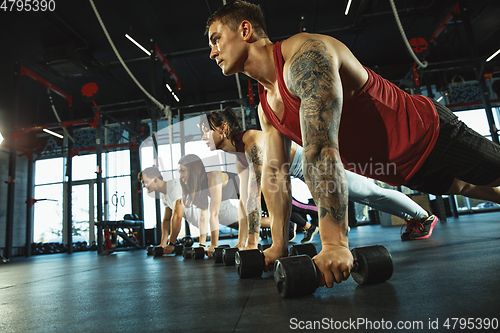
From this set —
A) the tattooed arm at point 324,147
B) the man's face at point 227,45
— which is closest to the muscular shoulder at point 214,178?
the man's face at point 227,45

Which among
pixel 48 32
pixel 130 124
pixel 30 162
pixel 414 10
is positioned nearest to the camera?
pixel 414 10

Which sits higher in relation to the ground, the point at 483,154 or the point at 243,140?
the point at 243,140

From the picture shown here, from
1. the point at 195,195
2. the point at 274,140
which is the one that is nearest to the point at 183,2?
the point at 195,195

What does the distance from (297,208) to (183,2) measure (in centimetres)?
404

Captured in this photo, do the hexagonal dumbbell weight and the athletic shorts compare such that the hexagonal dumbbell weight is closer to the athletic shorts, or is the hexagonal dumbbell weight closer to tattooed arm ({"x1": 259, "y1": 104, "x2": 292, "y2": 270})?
tattooed arm ({"x1": 259, "y1": 104, "x2": 292, "y2": 270})

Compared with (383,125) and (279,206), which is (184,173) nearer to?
(279,206)

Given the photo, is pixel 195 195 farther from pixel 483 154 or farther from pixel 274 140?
pixel 483 154

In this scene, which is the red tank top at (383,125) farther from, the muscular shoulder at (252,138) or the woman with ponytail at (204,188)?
the woman with ponytail at (204,188)

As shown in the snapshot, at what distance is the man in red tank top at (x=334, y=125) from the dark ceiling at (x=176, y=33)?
434cm

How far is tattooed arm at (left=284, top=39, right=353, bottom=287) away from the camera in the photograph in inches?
28.9

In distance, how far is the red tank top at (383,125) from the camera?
1.02 meters

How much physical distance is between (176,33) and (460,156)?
5920 mm

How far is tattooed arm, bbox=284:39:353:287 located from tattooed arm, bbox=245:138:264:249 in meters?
0.97

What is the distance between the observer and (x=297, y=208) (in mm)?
3619
